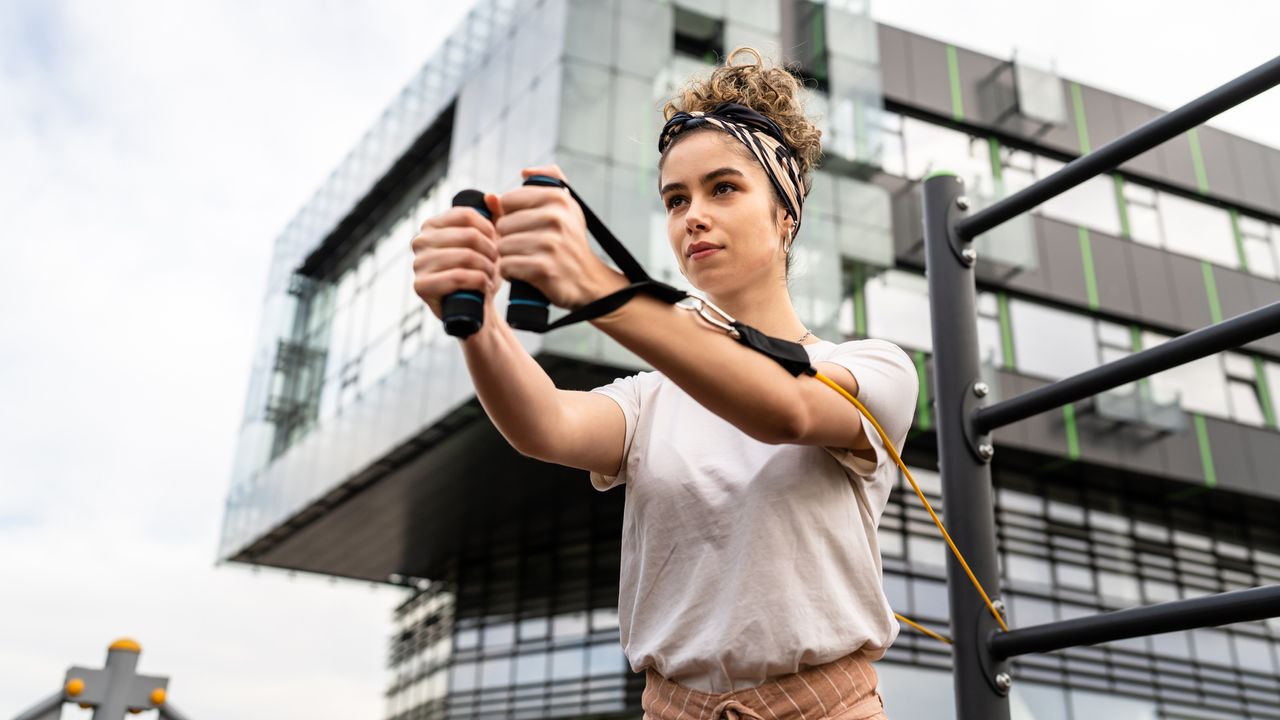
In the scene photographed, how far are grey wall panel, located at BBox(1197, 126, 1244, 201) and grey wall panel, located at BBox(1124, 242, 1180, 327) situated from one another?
81.0 inches

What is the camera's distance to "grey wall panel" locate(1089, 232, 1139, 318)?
1738cm

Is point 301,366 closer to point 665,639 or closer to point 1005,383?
point 1005,383

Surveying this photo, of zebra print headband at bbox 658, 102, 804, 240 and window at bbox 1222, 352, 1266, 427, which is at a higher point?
window at bbox 1222, 352, 1266, 427

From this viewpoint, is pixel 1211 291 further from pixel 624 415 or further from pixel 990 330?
pixel 624 415

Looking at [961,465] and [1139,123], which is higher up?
[1139,123]

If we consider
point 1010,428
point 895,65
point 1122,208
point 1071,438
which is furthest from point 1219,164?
point 1010,428

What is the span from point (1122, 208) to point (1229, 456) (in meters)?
4.21

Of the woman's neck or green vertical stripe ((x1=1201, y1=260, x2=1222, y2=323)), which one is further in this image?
green vertical stripe ((x1=1201, y1=260, x2=1222, y2=323))

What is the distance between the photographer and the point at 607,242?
1.45 m

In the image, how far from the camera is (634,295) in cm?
135

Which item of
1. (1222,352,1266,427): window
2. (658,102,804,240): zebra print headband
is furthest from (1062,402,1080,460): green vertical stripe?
(658,102,804,240): zebra print headband

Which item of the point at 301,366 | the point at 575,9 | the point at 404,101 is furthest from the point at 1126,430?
the point at 301,366

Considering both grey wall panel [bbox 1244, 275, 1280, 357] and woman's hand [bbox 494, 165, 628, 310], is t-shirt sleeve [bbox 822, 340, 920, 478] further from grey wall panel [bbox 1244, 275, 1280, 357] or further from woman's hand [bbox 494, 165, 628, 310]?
grey wall panel [bbox 1244, 275, 1280, 357]

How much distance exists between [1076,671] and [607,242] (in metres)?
15.3
